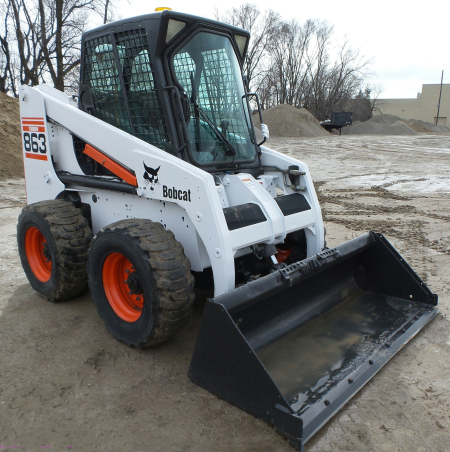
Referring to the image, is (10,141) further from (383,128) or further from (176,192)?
(383,128)

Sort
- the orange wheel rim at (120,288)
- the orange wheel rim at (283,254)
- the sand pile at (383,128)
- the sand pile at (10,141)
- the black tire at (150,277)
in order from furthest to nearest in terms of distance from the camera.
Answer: the sand pile at (383,128) < the sand pile at (10,141) < the orange wheel rim at (283,254) < the orange wheel rim at (120,288) < the black tire at (150,277)

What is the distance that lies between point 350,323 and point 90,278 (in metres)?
2.05

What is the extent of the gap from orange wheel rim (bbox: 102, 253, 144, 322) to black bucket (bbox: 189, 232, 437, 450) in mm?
760

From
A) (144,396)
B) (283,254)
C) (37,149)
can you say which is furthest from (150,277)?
(37,149)

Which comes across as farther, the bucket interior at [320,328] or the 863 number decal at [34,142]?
the 863 number decal at [34,142]

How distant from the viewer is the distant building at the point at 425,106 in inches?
2415

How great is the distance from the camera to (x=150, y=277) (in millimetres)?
2869

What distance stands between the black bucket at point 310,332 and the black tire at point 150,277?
32cm

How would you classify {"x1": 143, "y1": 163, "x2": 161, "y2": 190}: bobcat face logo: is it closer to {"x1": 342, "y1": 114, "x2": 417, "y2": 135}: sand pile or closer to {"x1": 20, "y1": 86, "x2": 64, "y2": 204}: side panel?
{"x1": 20, "y1": 86, "x2": 64, "y2": 204}: side panel

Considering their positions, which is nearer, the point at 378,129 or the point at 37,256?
the point at 37,256

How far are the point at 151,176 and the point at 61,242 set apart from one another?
1.09 meters

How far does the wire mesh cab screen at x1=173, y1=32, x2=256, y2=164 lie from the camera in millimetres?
3445

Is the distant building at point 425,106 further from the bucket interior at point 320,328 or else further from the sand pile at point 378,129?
the bucket interior at point 320,328

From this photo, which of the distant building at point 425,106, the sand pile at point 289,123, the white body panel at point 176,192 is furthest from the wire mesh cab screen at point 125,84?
the distant building at point 425,106
